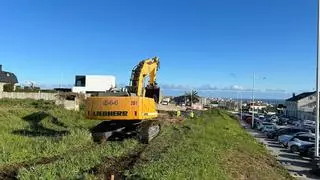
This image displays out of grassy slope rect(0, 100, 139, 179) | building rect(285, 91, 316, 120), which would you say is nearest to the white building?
building rect(285, 91, 316, 120)

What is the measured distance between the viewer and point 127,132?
25.5m

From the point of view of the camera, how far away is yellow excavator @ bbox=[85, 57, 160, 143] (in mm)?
22812

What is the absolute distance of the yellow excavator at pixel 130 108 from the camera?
2281cm

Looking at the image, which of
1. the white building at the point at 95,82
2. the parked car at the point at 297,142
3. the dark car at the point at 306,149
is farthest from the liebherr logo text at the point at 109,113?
the white building at the point at 95,82

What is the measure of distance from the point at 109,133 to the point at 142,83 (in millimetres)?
3810

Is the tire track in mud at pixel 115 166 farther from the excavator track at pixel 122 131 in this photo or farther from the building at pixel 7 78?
the building at pixel 7 78

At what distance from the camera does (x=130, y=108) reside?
2292cm

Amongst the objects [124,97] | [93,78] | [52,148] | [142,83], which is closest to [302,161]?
[142,83]

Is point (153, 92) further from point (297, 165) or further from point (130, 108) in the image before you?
point (297, 165)

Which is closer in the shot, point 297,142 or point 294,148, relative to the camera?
point 294,148

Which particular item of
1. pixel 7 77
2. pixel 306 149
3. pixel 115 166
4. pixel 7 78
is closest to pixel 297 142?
pixel 306 149

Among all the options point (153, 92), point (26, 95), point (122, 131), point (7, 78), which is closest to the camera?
point (122, 131)

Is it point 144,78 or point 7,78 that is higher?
point 7,78

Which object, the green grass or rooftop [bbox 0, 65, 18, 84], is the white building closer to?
rooftop [bbox 0, 65, 18, 84]
